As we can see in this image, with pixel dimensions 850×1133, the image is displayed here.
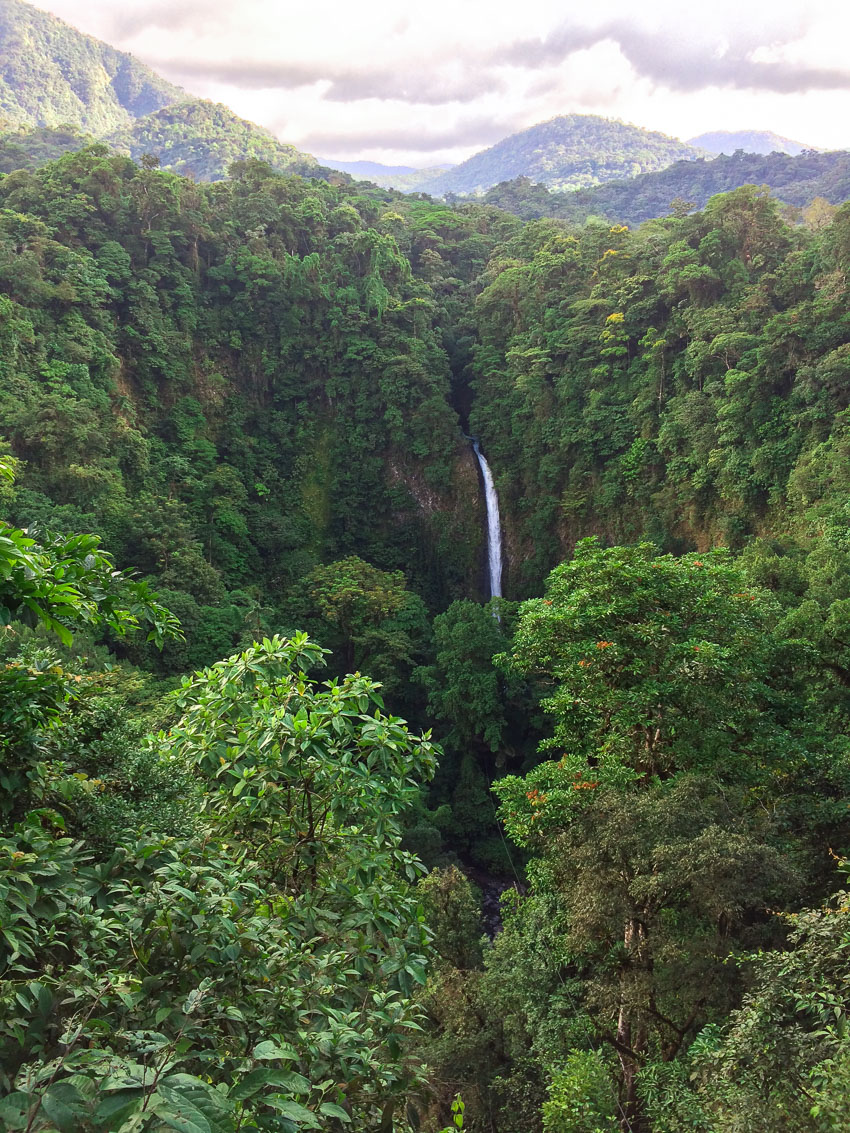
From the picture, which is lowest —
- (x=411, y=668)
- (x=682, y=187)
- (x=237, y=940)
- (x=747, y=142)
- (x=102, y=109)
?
(x=411, y=668)

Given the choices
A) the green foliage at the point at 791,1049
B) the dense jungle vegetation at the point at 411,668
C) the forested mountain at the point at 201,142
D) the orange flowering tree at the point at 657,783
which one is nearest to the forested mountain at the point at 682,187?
the forested mountain at the point at 201,142

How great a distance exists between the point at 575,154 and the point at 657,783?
104 meters

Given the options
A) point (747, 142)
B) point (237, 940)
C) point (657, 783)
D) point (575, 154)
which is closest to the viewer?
point (237, 940)

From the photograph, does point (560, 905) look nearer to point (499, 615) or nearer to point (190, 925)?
point (190, 925)

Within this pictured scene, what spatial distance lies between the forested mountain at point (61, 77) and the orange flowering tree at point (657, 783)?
232ft

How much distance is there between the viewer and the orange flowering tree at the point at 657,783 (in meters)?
6.00

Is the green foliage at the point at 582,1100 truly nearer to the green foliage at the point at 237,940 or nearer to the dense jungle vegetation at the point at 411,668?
the dense jungle vegetation at the point at 411,668

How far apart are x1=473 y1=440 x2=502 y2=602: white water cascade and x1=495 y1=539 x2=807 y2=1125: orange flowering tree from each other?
12.4m

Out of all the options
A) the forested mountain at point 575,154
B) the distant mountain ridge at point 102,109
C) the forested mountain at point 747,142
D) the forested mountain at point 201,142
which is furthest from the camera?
the forested mountain at point 747,142

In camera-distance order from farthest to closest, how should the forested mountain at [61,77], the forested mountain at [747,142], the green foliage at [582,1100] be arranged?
the forested mountain at [747,142], the forested mountain at [61,77], the green foliage at [582,1100]

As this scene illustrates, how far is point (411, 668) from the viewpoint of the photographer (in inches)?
720

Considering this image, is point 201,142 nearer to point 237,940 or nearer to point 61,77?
point 61,77

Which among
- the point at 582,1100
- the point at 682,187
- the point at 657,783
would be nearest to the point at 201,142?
the point at 682,187

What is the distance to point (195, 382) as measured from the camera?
2238 centimetres
